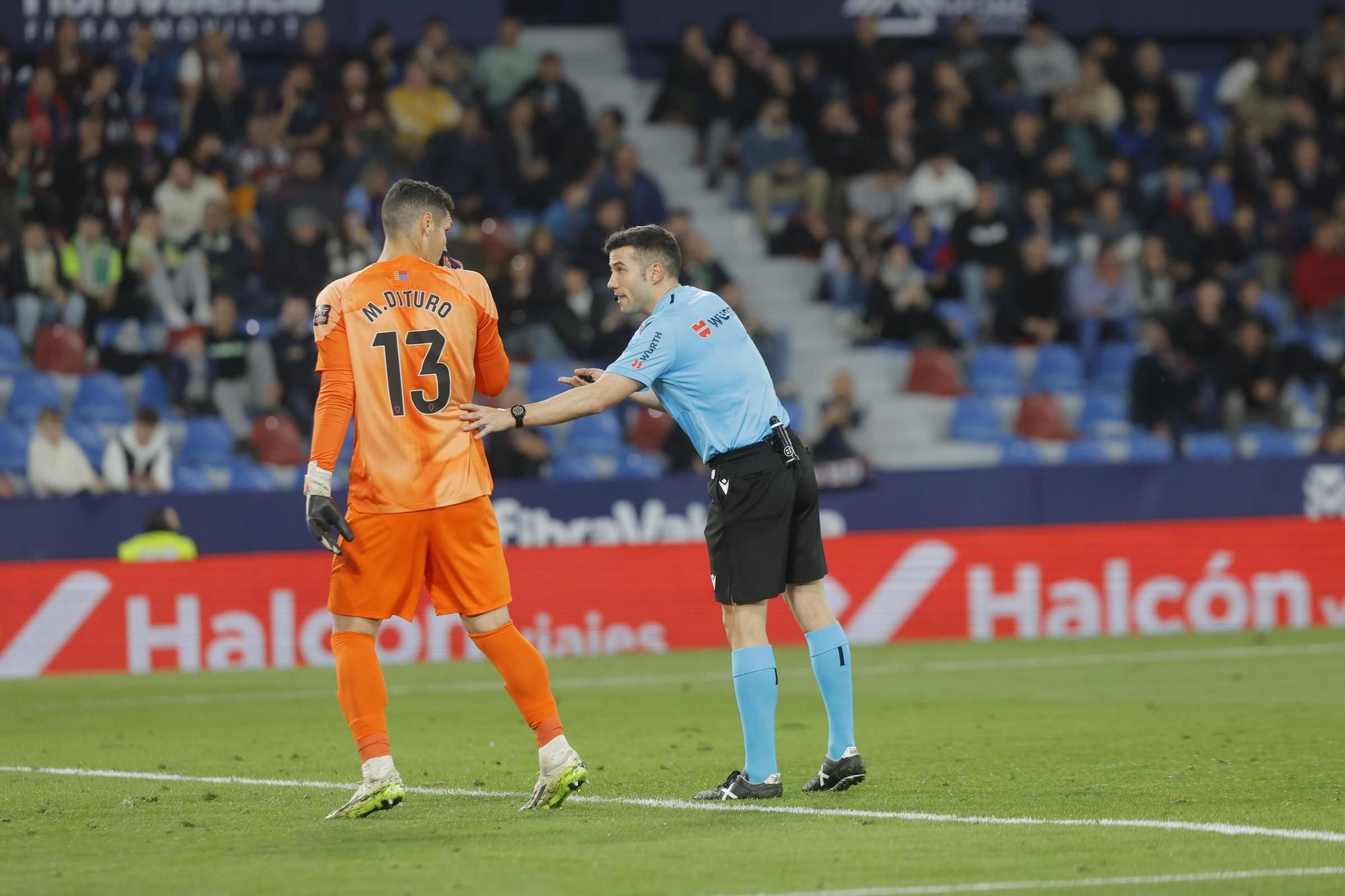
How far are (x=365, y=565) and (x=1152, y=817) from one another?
3.06 metres

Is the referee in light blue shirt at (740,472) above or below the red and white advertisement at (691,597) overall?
above

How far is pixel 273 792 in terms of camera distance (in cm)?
818

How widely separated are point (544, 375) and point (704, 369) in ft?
36.3

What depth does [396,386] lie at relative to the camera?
24.2 ft

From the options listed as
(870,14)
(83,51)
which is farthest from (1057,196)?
(83,51)

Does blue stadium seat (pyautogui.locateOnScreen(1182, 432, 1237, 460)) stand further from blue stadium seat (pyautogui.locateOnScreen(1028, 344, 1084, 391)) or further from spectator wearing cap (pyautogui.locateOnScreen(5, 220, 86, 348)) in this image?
spectator wearing cap (pyautogui.locateOnScreen(5, 220, 86, 348))

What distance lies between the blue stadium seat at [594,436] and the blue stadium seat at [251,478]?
2.97 m

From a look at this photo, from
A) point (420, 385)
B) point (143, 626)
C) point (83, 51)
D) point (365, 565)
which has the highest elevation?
point (83, 51)

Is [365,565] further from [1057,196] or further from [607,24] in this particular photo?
[607,24]

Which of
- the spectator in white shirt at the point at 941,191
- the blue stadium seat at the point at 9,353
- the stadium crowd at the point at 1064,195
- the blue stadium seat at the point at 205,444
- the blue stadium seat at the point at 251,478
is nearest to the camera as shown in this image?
the blue stadium seat at the point at 251,478

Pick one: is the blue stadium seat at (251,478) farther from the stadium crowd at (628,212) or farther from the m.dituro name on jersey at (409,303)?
the m.dituro name on jersey at (409,303)

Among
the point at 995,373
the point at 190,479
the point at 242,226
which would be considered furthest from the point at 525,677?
the point at 995,373

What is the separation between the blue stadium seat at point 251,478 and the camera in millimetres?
17516

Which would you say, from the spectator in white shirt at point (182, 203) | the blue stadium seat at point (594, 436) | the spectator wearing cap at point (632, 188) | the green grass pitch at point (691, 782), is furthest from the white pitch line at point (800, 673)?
the spectator wearing cap at point (632, 188)
